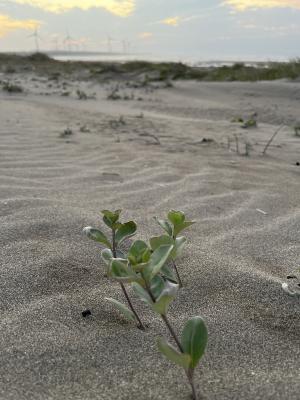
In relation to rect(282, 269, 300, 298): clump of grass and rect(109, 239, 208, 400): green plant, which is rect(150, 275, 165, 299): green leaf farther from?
rect(282, 269, 300, 298): clump of grass

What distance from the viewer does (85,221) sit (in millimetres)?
1902

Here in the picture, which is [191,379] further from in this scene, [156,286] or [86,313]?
[86,313]

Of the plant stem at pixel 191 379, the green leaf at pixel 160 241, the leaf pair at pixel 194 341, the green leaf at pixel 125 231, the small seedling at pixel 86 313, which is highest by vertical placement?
the green leaf at pixel 160 241

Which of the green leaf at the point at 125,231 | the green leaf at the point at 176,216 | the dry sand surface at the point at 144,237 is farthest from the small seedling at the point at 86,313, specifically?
the green leaf at the point at 176,216

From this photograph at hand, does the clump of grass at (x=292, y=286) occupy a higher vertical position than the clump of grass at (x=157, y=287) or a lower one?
lower

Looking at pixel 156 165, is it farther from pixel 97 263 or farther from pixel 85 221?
pixel 97 263

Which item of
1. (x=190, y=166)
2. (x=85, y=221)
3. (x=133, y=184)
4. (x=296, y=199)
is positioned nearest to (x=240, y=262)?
(x=85, y=221)

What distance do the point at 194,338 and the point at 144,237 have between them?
950 millimetres

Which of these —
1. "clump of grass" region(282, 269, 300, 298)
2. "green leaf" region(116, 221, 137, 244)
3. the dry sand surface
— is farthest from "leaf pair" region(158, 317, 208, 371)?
"clump of grass" region(282, 269, 300, 298)

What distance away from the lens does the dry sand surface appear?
0.99m

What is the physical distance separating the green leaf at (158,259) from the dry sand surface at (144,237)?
0.82ft

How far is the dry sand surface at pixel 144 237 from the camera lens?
0.99 meters

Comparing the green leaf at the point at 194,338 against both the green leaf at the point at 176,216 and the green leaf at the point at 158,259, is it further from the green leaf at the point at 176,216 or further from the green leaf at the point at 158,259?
the green leaf at the point at 176,216

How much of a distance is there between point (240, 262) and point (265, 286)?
0.69ft
